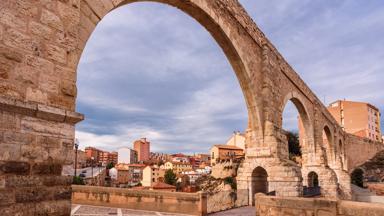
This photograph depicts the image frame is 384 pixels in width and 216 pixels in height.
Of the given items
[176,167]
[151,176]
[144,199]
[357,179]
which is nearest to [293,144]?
[357,179]

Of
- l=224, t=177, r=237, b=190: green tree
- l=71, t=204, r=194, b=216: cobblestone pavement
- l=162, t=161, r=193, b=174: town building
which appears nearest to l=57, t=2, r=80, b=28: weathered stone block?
l=71, t=204, r=194, b=216: cobblestone pavement

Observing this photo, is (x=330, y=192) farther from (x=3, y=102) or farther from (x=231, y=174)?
(x=231, y=174)

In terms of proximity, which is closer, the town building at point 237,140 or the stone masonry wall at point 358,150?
the stone masonry wall at point 358,150

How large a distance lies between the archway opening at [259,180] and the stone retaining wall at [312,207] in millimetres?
3533

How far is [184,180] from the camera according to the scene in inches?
2343

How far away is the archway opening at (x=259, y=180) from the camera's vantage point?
10.1m

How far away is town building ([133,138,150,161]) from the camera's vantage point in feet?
316

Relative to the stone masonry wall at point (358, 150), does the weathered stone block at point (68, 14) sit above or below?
above

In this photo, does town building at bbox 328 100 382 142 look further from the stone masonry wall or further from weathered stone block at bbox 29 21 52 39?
weathered stone block at bbox 29 21 52 39

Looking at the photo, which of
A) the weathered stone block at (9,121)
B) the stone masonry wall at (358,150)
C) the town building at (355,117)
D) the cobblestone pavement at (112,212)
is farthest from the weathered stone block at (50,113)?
the town building at (355,117)

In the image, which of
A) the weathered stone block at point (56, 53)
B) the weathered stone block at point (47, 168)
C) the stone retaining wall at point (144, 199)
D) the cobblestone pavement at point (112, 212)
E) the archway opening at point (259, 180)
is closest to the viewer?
the weathered stone block at point (47, 168)

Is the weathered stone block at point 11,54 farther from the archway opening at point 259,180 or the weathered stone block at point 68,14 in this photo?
the archway opening at point 259,180

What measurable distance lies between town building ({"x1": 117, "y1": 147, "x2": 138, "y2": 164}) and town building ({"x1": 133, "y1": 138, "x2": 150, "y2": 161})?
6.35ft

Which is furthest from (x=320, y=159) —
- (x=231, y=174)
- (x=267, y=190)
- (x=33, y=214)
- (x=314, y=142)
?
(x=231, y=174)
